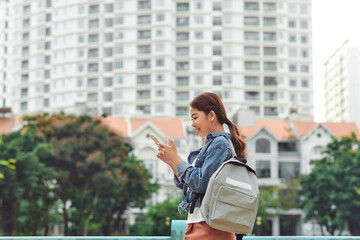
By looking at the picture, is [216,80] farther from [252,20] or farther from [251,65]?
[252,20]

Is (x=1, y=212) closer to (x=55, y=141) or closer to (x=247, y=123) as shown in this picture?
(x=55, y=141)

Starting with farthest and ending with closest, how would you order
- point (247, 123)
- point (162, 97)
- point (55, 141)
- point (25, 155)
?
1. point (162, 97)
2. point (247, 123)
3. point (55, 141)
4. point (25, 155)

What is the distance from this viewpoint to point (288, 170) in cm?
4781

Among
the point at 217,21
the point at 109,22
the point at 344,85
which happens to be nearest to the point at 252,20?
the point at 217,21

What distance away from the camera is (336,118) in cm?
11669

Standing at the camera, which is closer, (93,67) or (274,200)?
(274,200)

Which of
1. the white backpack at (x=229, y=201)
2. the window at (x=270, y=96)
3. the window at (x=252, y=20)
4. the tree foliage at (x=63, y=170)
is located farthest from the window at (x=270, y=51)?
the white backpack at (x=229, y=201)

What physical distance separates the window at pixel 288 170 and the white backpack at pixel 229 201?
46.2 meters

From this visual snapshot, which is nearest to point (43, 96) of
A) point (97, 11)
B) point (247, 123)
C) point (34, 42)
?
point (34, 42)

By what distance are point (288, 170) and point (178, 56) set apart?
3102cm

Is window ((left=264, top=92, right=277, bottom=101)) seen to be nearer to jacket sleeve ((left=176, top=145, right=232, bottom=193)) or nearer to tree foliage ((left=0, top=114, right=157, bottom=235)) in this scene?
tree foliage ((left=0, top=114, right=157, bottom=235))

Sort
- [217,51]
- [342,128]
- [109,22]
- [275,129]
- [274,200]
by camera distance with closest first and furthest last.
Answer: [274,200] → [275,129] → [342,128] → [217,51] → [109,22]

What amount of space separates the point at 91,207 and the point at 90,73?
151 ft

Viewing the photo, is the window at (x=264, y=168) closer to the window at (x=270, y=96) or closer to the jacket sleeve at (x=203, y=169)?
the window at (x=270, y=96)
